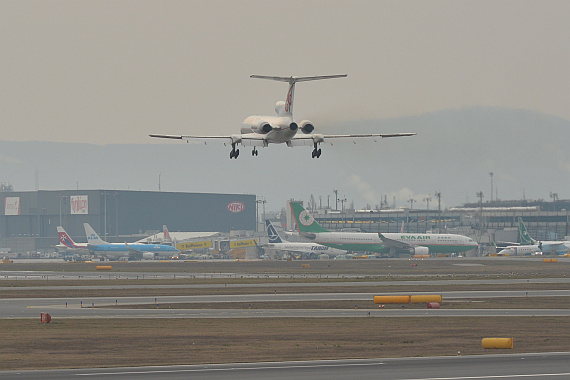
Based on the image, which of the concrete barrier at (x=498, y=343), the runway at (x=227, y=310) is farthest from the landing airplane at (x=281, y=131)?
the concrete barrier at (x=498, y=343)

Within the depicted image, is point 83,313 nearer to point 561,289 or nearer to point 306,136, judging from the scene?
point 306,136

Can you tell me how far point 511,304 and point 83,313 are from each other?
39.3 meters

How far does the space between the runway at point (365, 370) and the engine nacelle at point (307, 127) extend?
34541 mm

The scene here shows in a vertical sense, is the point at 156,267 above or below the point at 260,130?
below

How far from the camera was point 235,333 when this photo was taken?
6241 centimetres

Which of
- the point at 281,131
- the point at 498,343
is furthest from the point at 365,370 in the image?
the point at 281,131

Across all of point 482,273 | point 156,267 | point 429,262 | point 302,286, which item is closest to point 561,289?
point 302,286

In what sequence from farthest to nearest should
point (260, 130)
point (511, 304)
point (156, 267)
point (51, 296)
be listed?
point (156, 267)
point (51, 296)
point (511, 304)
point (260, 130)

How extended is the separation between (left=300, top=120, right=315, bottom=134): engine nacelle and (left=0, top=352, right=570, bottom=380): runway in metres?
34.5

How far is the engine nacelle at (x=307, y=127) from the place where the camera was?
79.2 m

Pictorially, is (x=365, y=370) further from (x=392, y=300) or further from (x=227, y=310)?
(x=392, y=300)

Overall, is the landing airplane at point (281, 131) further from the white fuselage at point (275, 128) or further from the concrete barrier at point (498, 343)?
the concrete barrier at point (498, 343)

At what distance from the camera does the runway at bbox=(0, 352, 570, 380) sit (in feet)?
138

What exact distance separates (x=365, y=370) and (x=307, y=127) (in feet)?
125
